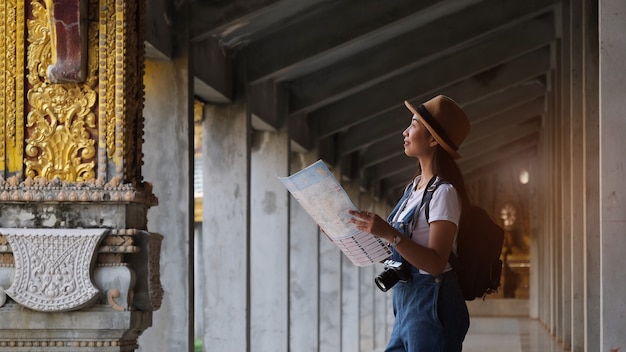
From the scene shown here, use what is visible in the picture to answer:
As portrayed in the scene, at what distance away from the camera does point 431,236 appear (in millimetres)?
4098

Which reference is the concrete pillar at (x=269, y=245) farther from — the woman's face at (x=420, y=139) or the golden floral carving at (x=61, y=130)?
the woman's face at (x=420, y=139)

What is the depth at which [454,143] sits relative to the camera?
432 centimetres

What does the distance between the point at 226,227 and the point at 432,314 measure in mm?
8776

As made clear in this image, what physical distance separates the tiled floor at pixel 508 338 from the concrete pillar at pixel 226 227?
6.46 m

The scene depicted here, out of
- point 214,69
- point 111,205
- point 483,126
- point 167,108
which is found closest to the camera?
point 111,205

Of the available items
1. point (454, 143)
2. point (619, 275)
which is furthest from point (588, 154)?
point (454, 143)

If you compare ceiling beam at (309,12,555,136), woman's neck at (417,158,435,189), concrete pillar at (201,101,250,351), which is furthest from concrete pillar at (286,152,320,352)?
woman's neck at (417,158,435,189)

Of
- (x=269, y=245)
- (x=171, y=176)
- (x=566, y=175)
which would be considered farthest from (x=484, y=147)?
(x=171, y=176)

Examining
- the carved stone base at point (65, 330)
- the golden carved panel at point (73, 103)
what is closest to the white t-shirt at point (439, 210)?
the carved stone base at point (65, 330)

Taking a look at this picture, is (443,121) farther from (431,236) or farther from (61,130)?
(61,130)

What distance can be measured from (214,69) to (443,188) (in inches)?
308

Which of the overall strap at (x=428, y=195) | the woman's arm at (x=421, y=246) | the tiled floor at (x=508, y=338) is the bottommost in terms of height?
the tiled floor at (x=508, y=338)

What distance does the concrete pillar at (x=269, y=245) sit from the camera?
14906 millimetres

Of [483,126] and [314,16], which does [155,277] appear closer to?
[314,16]
